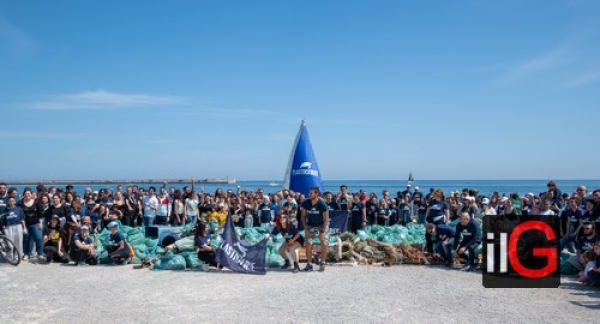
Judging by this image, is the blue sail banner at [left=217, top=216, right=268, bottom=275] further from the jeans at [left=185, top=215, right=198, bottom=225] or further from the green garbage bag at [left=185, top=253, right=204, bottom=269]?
the jeans at [left=185, top=215, right=198, bottom=225]

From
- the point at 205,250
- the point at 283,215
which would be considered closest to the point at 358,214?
the point at 283,215

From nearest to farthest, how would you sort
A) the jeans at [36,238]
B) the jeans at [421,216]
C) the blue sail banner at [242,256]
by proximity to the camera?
the blue sail banner at [242,256], the jeans at [36,238], the jeans at [421,216]

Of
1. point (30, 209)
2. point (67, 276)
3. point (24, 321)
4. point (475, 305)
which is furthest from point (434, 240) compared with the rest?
point (30, 209)

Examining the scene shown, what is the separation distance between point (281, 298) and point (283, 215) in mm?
5675

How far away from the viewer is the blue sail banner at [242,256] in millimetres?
9680

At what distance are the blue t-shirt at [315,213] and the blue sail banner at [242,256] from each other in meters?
0.94

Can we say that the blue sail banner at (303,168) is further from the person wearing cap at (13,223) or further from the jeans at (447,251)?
the person wearing cap at (13,223)

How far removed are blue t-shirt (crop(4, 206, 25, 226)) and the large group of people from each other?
0.07 ft

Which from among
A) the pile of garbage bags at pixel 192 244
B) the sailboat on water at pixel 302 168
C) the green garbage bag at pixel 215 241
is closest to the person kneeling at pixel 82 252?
the pile of garbage bags at pixel 192 244

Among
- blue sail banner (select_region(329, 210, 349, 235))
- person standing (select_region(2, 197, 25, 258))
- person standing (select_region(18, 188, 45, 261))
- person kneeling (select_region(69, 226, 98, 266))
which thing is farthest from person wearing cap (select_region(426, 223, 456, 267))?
person standing (select_region(2, 197, 25, 258))

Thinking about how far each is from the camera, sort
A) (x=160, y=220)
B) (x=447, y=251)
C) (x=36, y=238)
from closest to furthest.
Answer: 1. (x=447, y=251)
2. (x=36, y=238)
3. (x=160, y=220)

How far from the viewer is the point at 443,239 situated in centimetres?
1075

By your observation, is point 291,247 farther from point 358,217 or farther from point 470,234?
point 358,217

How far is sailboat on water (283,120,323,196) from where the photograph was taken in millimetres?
19047
